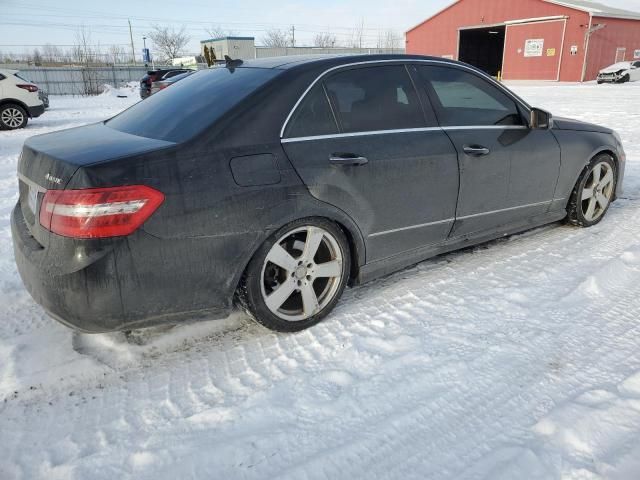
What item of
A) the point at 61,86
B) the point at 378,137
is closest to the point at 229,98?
the point at 378,137

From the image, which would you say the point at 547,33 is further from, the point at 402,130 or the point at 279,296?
the point at 279,296

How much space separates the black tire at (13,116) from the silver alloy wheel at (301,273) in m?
12.6

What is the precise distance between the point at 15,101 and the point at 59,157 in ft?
40.4

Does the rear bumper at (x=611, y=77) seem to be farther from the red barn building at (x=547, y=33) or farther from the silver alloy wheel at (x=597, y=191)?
the silver alloy wheel at (x=597, y=191)

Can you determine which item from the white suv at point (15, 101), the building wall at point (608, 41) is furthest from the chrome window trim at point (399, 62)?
the building wall at point (608, 41)

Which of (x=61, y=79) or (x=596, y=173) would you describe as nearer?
(x=596, y=173)

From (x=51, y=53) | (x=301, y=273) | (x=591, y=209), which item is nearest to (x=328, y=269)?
(x=301, y=273)

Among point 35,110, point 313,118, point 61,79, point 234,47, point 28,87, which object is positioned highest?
point 234,47

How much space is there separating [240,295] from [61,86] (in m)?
34.9

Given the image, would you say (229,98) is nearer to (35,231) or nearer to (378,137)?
(378,137)

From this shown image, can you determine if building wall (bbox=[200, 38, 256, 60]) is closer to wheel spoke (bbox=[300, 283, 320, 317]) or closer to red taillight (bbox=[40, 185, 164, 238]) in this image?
wheel spoke (bbox=[300, 283, 320, 317])

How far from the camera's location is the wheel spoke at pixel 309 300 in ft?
9.50

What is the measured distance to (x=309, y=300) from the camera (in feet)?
9.59

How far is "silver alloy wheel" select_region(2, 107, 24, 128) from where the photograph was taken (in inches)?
484
